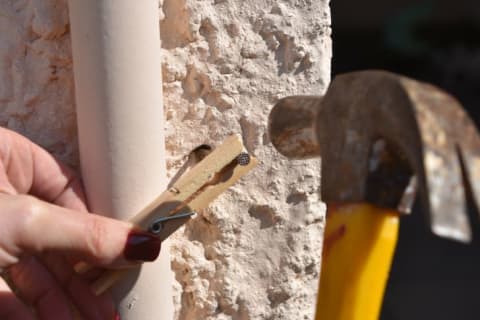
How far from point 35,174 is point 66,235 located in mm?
116

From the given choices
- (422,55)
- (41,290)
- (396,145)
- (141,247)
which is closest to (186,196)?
(141,247)

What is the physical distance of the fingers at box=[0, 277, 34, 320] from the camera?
0.85 meters

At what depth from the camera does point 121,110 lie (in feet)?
2.80

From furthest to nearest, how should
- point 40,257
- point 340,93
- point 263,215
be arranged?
point 263,215
point 40,257
point 340,93

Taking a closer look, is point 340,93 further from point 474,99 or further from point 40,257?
point 474,99

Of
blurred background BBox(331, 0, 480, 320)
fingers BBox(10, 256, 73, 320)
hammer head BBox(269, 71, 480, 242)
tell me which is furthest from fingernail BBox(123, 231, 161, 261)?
blurred background BBox(331, 0, 480, 320)

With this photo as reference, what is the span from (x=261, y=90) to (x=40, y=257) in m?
0.33

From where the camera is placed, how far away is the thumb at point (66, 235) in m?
0.80

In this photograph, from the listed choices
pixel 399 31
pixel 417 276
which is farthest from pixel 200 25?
pixel 399 31

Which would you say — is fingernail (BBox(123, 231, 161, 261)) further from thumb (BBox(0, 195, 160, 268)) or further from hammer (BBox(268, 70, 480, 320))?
hammer (BBox(268, 70, 480, 320))

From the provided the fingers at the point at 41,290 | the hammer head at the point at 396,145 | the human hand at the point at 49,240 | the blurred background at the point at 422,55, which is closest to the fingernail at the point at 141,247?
the human hand at the point at 49,240

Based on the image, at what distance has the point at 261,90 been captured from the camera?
961 millimetres

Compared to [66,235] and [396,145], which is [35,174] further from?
[396,145]

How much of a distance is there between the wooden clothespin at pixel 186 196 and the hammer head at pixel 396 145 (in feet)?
0.47
